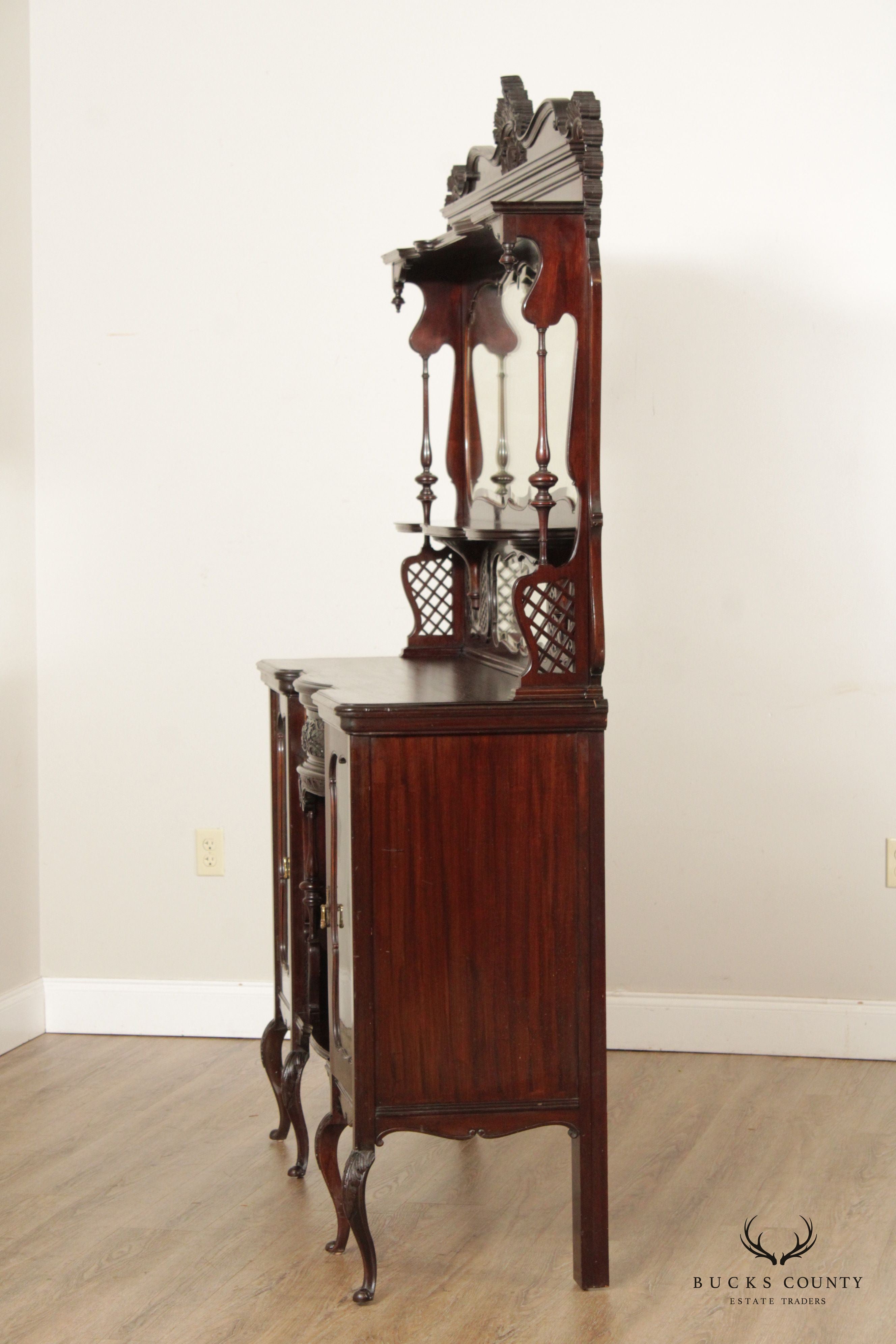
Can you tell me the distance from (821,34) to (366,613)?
1.70 metres

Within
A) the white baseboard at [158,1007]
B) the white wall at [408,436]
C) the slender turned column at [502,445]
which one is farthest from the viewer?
the white baseboard at [158,1007]

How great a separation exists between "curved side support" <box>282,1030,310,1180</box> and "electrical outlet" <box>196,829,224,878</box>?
2.96ft

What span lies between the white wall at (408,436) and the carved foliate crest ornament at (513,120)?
0.82 m

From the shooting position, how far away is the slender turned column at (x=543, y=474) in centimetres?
224

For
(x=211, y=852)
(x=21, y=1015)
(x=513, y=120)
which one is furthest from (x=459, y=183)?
(x=21, y=1015)

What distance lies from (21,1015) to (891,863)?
7.01 feet

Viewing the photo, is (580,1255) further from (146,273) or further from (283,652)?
(146,273)

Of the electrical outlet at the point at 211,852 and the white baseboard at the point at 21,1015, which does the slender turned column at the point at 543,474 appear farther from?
the white baseboard at the point at 21,1015

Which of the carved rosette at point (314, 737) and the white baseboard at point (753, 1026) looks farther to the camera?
the white baseboard at point (753, 1026)

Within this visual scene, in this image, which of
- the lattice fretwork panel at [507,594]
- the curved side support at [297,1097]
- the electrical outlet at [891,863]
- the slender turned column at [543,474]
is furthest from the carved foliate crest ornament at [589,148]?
the electrical outlet at [891,863]

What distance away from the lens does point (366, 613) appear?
3559mm

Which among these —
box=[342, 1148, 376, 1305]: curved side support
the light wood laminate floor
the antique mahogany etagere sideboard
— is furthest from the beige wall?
box=[342, 1148, 376, 1305]: curved side support

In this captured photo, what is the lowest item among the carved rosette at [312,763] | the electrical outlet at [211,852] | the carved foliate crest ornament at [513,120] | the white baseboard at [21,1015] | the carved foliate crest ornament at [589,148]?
the white baseboard at [21,1015]

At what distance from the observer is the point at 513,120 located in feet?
8.39
